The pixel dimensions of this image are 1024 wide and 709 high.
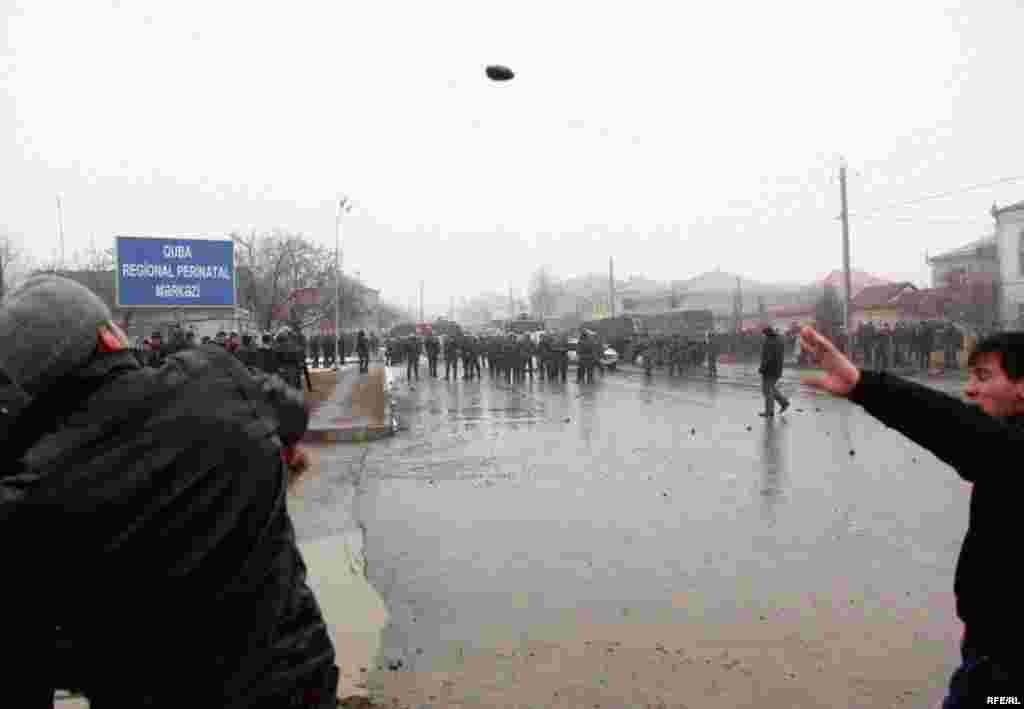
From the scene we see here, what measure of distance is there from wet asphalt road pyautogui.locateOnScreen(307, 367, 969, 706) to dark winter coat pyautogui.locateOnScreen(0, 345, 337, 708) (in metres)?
2.67

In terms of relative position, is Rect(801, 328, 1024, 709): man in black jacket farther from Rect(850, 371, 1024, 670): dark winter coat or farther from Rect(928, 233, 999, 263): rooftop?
Rect(928, 233, 999, 263): rooftop

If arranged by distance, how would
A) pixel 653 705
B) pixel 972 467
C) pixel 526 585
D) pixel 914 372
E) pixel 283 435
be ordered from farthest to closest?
pixel 914 372 < pixel 526 585 < pixel 653 705 < pixel 972 467 < pixel 283 435

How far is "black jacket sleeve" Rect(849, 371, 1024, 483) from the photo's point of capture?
2.07 meters

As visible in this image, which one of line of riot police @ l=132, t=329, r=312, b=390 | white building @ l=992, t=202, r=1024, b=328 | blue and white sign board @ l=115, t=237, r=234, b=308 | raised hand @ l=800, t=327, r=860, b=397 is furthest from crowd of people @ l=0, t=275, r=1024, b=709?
white building @ l=992, t=202, r=1024, b=328

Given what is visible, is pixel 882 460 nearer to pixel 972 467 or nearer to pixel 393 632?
pixel 393 632

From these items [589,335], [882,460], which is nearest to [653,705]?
[882,460]

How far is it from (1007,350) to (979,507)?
483mm

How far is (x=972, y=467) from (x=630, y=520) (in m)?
5.68

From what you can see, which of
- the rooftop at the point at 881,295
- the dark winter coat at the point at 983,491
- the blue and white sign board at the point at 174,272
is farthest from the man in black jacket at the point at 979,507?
the rooftop at the point at 881,295

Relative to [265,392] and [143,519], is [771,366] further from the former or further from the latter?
[143,519]

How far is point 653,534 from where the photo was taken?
7.09 m

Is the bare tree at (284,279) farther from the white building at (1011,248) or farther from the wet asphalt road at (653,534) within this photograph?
the white building at (1011,248)

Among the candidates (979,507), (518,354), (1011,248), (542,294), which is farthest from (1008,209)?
(542,294)

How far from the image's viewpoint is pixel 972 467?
210 centimetres
